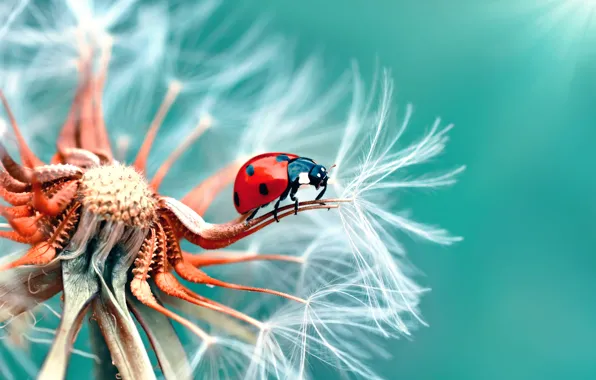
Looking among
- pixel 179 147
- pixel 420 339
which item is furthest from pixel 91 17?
pixel 420 339

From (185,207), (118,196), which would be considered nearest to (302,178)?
(185,207)

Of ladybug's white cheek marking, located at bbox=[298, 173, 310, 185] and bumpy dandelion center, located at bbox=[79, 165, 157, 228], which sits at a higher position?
ladybug's white cheek marking, located at bbox=[298, 173, 310, 185]

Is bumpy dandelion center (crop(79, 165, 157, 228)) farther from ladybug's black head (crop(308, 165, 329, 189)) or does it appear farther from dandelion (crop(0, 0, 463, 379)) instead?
ladybug's black head (crop(308, 165, 329, 189))

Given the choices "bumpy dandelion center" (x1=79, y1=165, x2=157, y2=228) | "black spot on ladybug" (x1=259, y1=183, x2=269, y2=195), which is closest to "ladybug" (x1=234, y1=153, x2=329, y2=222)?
"black spot on ladybug" (x1=259, y1=183, x2=269, y2=195)

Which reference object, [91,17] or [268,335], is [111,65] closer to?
[91,17]

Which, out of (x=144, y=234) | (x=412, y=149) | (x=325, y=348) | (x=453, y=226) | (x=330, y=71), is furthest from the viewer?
(x=330, y=71)

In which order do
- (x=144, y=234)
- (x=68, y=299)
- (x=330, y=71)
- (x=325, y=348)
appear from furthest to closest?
(x=330, y=71), (x=325, y=348), (x=144, y=234), (x=68, y=299)

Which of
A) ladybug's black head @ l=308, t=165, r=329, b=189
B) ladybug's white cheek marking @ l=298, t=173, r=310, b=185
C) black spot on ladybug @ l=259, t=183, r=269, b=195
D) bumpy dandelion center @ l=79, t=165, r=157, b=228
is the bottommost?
bumpy dandelion center @ l=79, t=165, r=157, b=228

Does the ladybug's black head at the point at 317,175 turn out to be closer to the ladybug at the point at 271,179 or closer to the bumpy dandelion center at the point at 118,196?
the ladybug at the point at 271,179
